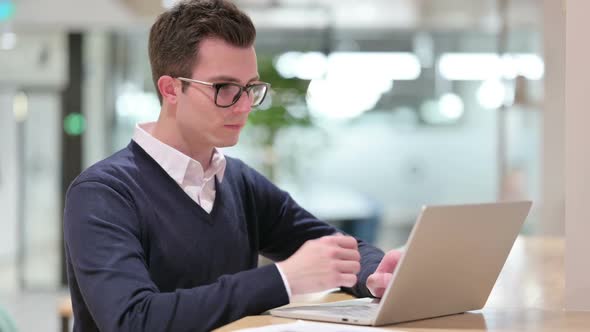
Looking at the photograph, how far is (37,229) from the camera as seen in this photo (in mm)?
11070

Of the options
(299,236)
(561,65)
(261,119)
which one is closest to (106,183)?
(299,236)

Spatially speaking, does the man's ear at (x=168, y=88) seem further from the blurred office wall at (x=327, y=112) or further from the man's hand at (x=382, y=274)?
the blurred office wall at (x=327, y=112)

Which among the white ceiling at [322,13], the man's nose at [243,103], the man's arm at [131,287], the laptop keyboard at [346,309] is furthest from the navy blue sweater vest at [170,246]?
the white ceiling at [322,13]

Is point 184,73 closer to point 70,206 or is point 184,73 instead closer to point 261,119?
point 70,206

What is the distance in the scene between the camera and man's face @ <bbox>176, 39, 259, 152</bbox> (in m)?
2.01

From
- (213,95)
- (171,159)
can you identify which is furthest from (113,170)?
(213,95)

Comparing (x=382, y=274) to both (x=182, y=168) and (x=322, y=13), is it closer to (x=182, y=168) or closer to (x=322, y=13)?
(x=182, y=168)

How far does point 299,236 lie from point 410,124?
28.6 ft

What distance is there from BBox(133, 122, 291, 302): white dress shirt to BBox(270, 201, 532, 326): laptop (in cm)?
35

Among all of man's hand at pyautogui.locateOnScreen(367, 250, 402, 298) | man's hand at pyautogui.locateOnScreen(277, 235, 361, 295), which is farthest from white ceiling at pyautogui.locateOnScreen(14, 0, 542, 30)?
man's hand at pyautogui.locateOnScreen(277, 235, 361, 295)

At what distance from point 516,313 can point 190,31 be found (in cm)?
86

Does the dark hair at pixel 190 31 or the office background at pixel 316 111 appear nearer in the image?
the dark hair at pixel 190 31

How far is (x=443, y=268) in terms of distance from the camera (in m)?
1.76

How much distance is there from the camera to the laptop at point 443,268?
1.64m
